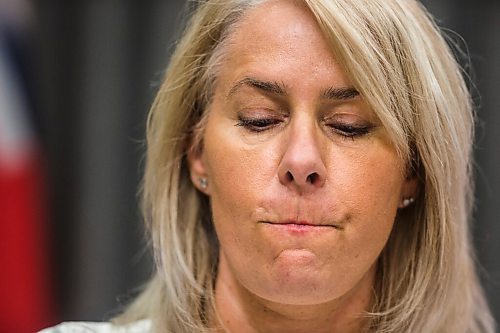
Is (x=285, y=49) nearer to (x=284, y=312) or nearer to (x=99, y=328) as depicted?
(x=284, y=312)

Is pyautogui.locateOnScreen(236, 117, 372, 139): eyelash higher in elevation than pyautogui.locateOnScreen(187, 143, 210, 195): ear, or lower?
higher

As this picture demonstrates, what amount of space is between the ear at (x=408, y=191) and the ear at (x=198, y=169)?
0.31m

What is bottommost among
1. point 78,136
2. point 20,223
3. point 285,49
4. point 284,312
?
point 20,223

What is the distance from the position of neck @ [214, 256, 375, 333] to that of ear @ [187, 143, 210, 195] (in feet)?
0.41

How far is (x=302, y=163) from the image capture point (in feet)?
4.17

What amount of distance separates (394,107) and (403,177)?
120 millimetres

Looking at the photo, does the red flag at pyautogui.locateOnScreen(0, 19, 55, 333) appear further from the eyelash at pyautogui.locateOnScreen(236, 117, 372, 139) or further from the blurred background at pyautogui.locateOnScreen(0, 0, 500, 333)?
the eyelash at pyautogui.locateOnScreen(236, 117, 372, 139)

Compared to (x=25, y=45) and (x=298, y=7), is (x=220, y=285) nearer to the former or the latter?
(x=298, y=7)

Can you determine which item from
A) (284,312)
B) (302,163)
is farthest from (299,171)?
Result: (284,312)

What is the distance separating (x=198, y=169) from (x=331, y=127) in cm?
28

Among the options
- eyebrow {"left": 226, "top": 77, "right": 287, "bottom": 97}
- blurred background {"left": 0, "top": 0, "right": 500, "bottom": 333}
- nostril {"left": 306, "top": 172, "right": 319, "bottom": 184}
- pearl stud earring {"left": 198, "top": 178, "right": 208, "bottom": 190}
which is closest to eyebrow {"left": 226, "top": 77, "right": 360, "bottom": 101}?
eyebrow {"left": 226, "top": 77, "right": 287, "bottom": 97}

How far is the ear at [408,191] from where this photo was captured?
4.73 feet

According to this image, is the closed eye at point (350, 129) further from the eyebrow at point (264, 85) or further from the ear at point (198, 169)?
the ear at point (198, 169)

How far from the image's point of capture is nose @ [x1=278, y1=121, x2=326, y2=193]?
4.18ft
